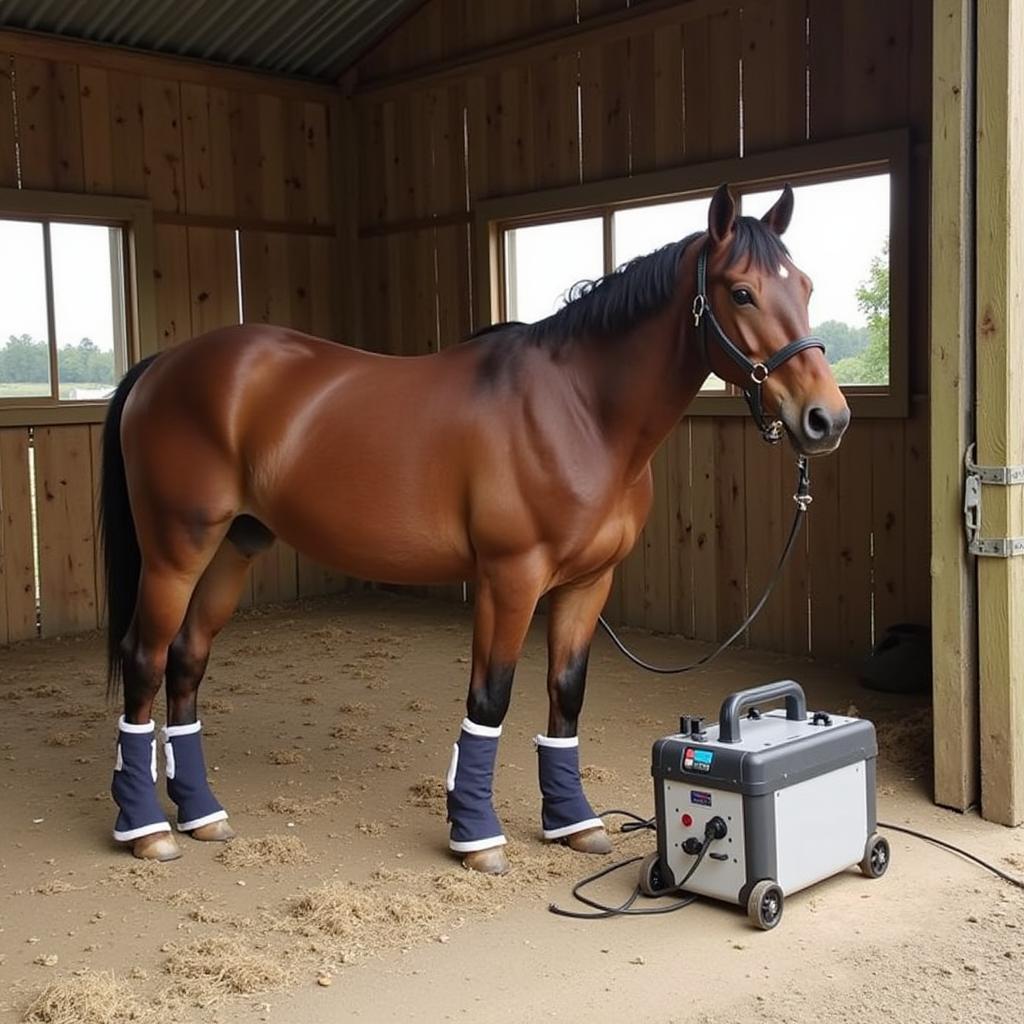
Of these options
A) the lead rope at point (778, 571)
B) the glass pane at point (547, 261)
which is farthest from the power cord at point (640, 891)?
the glass pane at point (547, 261)

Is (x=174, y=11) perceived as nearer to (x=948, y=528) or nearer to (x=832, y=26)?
(x=832, y=26)

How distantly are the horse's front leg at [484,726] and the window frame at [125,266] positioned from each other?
4225mm

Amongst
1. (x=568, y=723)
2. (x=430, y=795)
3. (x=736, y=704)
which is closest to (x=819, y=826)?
(x=736, y=704)

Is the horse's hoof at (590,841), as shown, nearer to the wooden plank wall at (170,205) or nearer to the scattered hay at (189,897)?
the scattered hay at (189,897)

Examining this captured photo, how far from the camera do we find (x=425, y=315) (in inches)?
290

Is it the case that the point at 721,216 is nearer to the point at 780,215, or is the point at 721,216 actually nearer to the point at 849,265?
the point at 780,215

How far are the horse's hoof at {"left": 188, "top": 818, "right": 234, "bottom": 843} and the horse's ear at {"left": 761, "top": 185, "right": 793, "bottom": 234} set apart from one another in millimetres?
2184

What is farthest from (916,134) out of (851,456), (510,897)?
(510,897)

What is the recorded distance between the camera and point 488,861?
9.86 feet

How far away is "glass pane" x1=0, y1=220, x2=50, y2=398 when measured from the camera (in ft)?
20.8

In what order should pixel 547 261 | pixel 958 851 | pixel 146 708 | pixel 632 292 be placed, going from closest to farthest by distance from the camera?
pixel 632 292 → pixel 958 851 → pixel 146 708 → pixel 547 261

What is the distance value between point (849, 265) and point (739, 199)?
0.66 m

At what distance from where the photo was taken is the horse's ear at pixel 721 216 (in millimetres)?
2693

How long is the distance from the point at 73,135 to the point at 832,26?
4.03m
